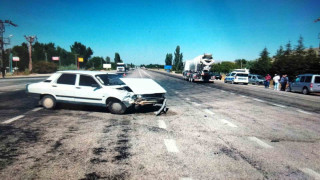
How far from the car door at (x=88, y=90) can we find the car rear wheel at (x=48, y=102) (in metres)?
1.09

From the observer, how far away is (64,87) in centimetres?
927

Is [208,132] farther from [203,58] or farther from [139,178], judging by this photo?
[203,58]

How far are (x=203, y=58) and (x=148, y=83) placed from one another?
2616 cm

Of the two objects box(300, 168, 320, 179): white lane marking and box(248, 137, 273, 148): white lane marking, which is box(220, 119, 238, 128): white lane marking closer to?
box(248, 137, 273, 148): white lane marking

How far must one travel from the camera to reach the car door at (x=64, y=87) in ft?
30.2

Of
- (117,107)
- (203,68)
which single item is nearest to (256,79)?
(203,68)

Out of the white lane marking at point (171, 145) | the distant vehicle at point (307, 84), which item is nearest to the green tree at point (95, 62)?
the distant vehicle at point (307, 84)

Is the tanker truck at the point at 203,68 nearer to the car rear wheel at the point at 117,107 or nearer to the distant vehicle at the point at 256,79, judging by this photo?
the distant vehicle at the point at 256,79

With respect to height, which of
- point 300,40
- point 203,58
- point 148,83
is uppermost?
point 300,40

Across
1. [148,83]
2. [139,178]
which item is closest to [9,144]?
[139,178]

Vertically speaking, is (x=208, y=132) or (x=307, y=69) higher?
(x=307, y=69)

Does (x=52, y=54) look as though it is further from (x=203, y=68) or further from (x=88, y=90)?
(x=88, y=90)

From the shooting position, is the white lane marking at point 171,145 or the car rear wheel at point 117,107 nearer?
the white lane marking at point 171,145

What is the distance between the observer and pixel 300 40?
7906 centimetres
